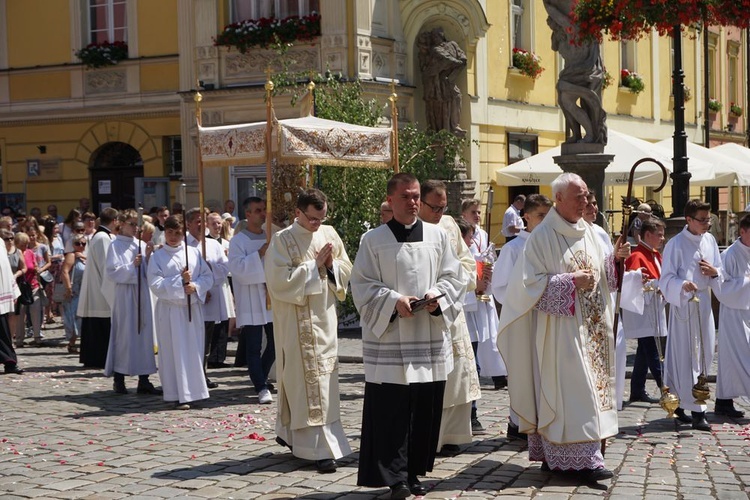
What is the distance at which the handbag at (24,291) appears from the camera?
55.8 feet

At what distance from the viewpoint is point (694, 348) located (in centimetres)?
1036

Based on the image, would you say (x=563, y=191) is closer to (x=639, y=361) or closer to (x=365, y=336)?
(x=365, y=336)

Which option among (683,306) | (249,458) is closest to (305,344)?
(249,458)

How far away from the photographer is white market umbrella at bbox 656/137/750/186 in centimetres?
2133

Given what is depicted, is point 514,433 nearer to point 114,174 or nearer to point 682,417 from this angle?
point 682,417

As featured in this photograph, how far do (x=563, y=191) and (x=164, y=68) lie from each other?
18.7m

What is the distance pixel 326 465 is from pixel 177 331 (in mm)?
3604

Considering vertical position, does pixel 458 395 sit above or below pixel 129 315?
below

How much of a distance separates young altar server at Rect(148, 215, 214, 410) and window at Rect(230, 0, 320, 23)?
502 inches

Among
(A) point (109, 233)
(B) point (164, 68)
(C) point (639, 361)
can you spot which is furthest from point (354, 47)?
(C) point (639, 361)

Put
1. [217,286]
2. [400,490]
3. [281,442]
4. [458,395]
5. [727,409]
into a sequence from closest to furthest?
[400,490] → [458,395] → [281,442] → [727,409] → [217,286]

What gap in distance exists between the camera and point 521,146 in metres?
28.3

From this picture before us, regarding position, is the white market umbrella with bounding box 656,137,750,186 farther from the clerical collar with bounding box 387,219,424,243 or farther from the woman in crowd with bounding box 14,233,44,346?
the clerical collar with bounding box 387,219,424,243

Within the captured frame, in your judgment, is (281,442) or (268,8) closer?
(281,442)
